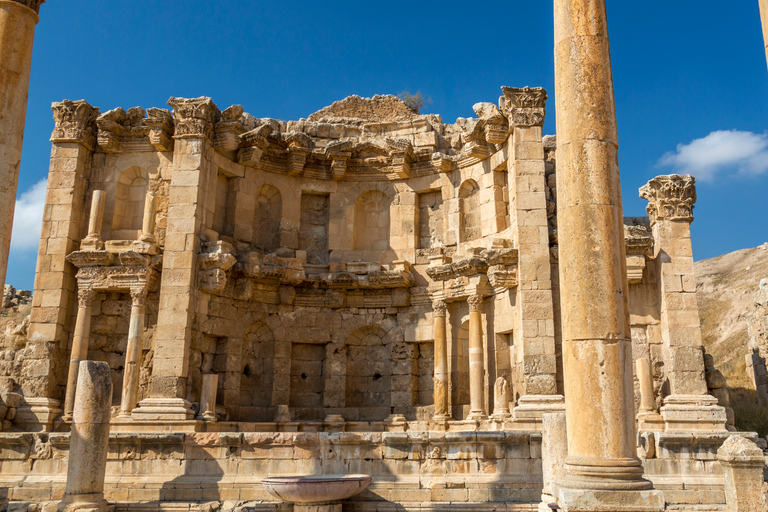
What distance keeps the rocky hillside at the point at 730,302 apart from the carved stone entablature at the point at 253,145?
1911 cm

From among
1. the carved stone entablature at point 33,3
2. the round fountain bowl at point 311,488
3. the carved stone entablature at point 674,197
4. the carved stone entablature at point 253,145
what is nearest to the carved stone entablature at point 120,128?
the carved stone entablature at point 253,145

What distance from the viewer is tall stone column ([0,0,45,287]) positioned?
9.43m

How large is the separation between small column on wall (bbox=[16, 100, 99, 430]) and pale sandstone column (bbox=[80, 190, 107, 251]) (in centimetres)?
59

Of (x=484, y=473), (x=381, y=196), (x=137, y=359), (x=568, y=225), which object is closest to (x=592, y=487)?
(x=568, y=225)

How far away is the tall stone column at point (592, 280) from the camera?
23.9ft

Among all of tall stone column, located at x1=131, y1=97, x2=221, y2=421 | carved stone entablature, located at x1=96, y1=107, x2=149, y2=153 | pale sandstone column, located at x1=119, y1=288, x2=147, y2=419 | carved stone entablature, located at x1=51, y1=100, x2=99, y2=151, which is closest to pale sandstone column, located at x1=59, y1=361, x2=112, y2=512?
tall stone column, located at x1=131, y1=97, x2=221, y2=421

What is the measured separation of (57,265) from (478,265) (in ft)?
36.1

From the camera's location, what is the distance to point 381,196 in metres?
20.6

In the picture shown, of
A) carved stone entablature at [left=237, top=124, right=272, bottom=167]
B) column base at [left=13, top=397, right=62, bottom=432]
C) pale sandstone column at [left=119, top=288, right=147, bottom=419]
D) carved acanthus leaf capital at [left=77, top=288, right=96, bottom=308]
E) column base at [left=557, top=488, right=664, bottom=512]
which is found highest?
carved stone entablature at [left=237, top=124, right=272, bottom=167]

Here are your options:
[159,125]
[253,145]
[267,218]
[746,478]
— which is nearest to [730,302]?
[267,218]

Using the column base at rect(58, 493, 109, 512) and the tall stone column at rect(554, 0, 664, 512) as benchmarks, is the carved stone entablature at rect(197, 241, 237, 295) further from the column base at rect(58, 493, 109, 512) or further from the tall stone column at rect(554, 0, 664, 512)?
the tall stone column at rect(554, 0, 664, 512)

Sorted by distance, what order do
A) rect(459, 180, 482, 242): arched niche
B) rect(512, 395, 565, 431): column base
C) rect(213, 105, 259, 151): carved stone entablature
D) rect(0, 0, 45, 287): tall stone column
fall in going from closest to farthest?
rect(0, 0, 45, 287): tall stone column, rect(512, 395, 565, 431): column base, rect(213, 105, 259, 151): carved stone entablature, rect(459, 180, 482, 242): arched niche

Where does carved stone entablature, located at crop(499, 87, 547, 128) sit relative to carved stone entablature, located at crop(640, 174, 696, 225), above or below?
above

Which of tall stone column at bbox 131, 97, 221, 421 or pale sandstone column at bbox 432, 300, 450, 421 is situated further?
pale sandstone column at bbox 432, 300, 450, 421
